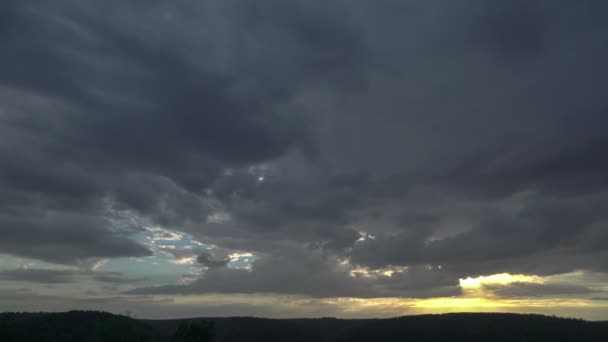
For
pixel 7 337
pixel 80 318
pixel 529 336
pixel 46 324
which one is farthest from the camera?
pixel 529 336

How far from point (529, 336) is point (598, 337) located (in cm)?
2726

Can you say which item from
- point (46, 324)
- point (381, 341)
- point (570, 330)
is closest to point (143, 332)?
point (46, 324)

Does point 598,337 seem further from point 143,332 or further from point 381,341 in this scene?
point 143,332

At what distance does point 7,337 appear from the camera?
11662cm

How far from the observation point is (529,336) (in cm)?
18950

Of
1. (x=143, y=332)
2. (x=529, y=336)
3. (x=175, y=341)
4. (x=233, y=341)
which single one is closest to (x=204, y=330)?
(x=175, y=341)

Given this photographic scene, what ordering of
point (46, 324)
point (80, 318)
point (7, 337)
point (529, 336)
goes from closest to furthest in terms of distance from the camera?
point (7, 337) → point (46, 324) → point (80, 318) → point (529, 336)

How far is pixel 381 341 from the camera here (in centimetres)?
19962

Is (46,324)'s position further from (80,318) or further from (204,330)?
(204,330)

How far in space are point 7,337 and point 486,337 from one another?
165961 millimetres

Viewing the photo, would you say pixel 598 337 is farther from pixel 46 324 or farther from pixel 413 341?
pixel 46 324

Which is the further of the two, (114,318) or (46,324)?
(114,318)

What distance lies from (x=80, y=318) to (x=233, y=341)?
7066cm

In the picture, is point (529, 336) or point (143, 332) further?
point (529, 336)
